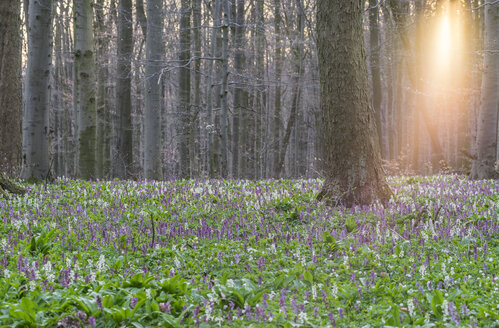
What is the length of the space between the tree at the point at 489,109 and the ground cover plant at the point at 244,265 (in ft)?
22.6

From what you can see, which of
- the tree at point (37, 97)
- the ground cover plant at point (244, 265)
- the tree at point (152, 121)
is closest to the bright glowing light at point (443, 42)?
the tree at point (152, 121)

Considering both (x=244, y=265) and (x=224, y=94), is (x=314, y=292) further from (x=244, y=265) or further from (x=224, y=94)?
(x=224, y=94)

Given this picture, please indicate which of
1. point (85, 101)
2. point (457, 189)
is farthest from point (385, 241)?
point (85, 101)

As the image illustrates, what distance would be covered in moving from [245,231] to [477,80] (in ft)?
87.0

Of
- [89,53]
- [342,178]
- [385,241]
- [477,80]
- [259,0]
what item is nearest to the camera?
[385,241]

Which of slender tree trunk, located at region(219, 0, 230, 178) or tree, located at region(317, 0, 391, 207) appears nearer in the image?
tree, located at region(317, 0, 391, 207)

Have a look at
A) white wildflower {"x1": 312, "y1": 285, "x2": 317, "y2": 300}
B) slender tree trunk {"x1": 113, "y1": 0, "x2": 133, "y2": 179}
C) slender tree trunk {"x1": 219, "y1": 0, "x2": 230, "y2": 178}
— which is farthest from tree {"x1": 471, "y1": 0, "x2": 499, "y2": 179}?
slender tree trunk {"x1": 113, "y1": 0, "x2": 133, "y2": 179}

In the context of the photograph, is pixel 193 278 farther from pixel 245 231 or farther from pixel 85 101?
pixel 85 101

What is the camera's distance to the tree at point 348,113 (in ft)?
26.1

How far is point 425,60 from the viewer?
76.2 ft

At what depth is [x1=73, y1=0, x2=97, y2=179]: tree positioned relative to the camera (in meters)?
13.4

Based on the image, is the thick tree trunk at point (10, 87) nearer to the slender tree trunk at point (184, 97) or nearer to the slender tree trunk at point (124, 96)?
the slender tree trunk at point (124, 96)

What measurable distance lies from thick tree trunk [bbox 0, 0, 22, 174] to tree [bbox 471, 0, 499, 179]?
1481 cm

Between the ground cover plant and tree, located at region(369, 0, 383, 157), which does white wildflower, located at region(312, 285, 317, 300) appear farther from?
tree, located at region(369, 0, 383, 157)
